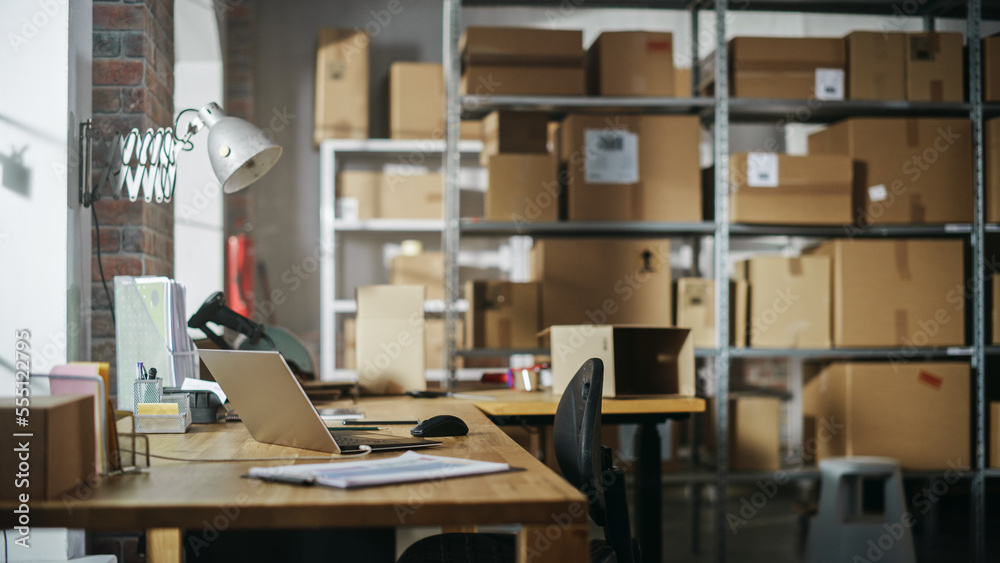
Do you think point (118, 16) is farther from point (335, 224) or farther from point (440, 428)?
point (335, 224)

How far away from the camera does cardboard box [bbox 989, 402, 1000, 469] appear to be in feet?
10.8

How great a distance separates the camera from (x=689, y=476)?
3262 millimetres

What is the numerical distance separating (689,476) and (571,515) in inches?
92.1

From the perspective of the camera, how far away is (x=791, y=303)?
3287 millimetres

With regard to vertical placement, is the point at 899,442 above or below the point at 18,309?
below

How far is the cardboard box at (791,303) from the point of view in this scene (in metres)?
3.28

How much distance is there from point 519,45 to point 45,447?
2.55 m

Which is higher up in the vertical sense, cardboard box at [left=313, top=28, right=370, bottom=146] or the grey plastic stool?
cardboard box at [left=313, top=28, right=370, bottom=146]

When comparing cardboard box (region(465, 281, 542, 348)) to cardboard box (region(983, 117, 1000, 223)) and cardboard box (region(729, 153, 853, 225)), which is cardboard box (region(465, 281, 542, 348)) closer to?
cardboard box (region(729, 153, 853, 225))

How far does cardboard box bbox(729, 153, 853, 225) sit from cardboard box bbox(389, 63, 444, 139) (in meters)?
1.89

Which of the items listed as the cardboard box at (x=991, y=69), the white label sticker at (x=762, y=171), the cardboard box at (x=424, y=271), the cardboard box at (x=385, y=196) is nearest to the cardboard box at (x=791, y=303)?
the white label sticker at (x=762, y=171)

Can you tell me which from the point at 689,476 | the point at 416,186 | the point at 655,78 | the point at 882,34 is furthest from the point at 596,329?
the point at 416,186

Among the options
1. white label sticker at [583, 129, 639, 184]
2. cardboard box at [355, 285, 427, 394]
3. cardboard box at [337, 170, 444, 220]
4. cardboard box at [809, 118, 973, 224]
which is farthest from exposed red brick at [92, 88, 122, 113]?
cardboard box at [809, 118, 973, 224]

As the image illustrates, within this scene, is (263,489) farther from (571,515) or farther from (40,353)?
(40,353)
